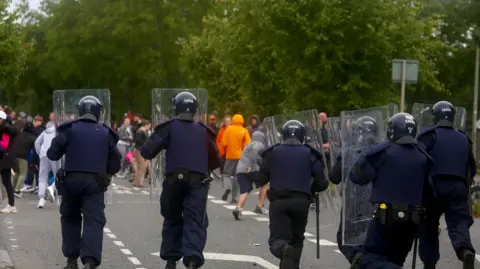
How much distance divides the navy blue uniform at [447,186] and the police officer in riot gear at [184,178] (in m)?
2.20

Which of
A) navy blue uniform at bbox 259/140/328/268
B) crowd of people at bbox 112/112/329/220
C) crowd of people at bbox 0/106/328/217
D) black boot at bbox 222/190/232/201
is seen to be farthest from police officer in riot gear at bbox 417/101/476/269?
black boot at bbox 222/190/232/201

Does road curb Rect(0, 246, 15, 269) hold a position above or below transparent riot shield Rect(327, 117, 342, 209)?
below

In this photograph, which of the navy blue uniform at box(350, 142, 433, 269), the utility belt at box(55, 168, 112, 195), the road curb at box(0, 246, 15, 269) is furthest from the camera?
the road curb at box(0, 246, 15, 269)

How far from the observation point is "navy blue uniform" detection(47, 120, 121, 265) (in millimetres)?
12656

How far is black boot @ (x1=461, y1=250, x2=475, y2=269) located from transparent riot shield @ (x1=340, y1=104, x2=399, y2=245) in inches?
38.9

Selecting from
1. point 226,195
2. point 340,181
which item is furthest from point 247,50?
point 340,181

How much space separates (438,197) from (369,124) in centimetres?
106

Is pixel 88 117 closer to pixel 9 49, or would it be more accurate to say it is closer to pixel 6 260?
pixel 6 260

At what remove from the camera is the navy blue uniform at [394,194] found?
10.2m

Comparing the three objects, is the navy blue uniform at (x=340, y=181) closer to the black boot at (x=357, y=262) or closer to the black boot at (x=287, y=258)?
the black boot at (x=287, y=258)

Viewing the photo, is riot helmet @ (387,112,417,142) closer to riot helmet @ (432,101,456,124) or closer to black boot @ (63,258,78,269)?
riot helmet @ (432,101,456,124)

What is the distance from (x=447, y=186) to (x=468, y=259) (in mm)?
834

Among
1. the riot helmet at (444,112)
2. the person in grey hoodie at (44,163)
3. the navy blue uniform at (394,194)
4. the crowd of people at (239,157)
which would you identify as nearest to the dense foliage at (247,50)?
the crowd of people at (239,157)

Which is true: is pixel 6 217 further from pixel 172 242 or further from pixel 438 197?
pixel 438 197
